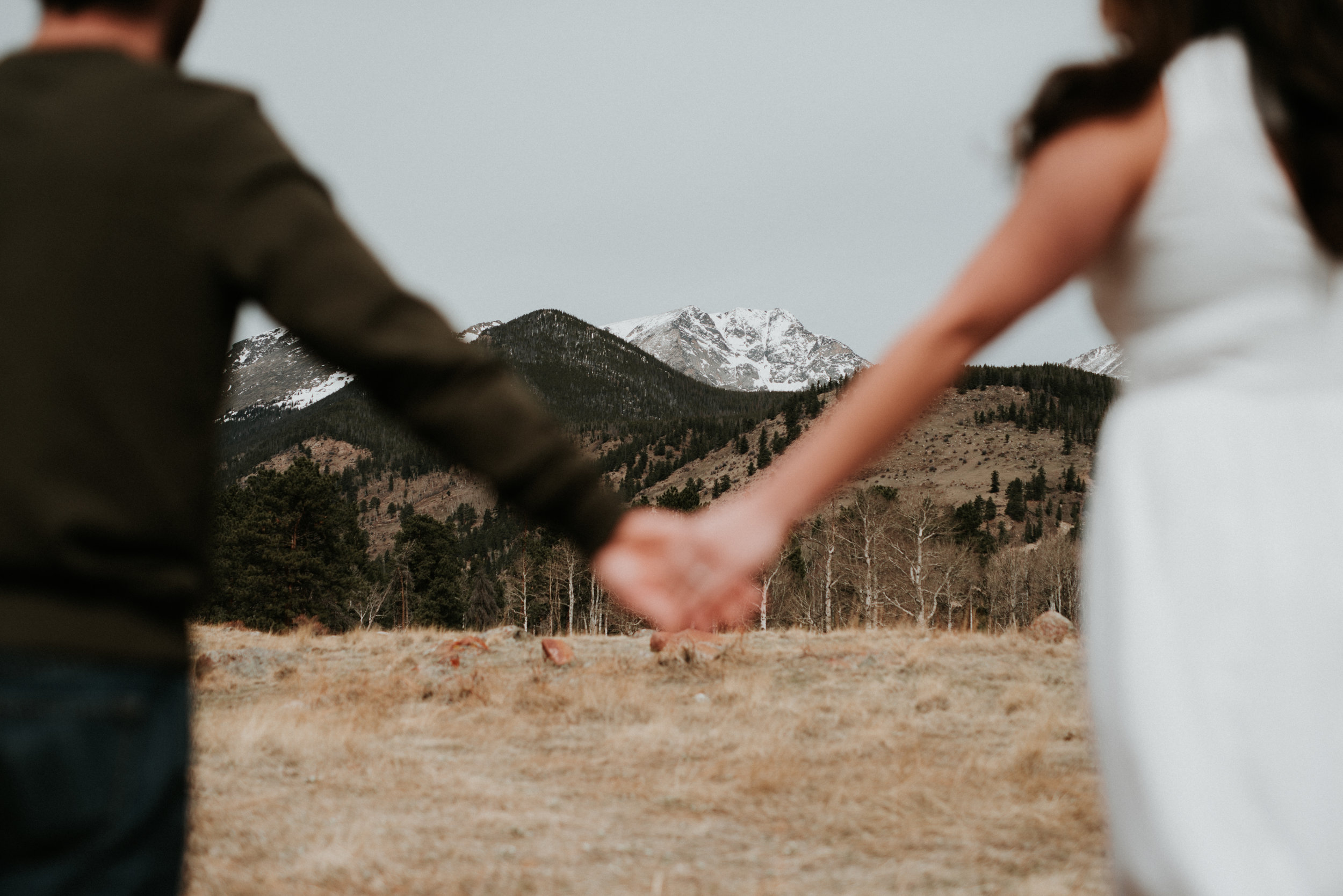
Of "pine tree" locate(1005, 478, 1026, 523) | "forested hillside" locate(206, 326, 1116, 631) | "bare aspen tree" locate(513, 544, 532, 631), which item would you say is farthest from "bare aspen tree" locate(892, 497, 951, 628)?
"pine tree" locate(1005, 478, 1026, 523)

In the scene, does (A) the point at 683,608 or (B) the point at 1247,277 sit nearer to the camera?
(B) the point at 1247,277

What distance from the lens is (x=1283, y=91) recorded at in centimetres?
99

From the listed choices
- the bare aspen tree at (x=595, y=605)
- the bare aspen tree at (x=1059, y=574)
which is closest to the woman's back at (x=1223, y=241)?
the bare aspen tree at (x=595, y=605)

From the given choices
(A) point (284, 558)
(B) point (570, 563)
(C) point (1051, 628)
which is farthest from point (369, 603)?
(C) point (1051, 628)

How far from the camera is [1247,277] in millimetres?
954

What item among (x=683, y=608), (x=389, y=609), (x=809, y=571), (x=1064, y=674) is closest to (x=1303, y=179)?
(x=683, y=608)

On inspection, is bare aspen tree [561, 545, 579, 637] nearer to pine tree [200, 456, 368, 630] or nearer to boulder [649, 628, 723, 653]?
pine tree [200, 456, 368, 630]

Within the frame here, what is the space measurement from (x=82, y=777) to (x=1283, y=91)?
1607 mm

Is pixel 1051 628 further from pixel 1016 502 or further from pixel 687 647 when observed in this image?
pixel 1016 502

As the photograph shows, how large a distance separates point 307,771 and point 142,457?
6000 millimetres

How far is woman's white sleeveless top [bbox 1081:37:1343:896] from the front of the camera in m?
0.91

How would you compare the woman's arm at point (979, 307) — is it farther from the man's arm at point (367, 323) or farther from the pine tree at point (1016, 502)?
the pine tree at point (1016, 502)

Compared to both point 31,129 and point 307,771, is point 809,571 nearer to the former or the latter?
point 307,771

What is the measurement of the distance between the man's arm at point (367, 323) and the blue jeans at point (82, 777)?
442mm
